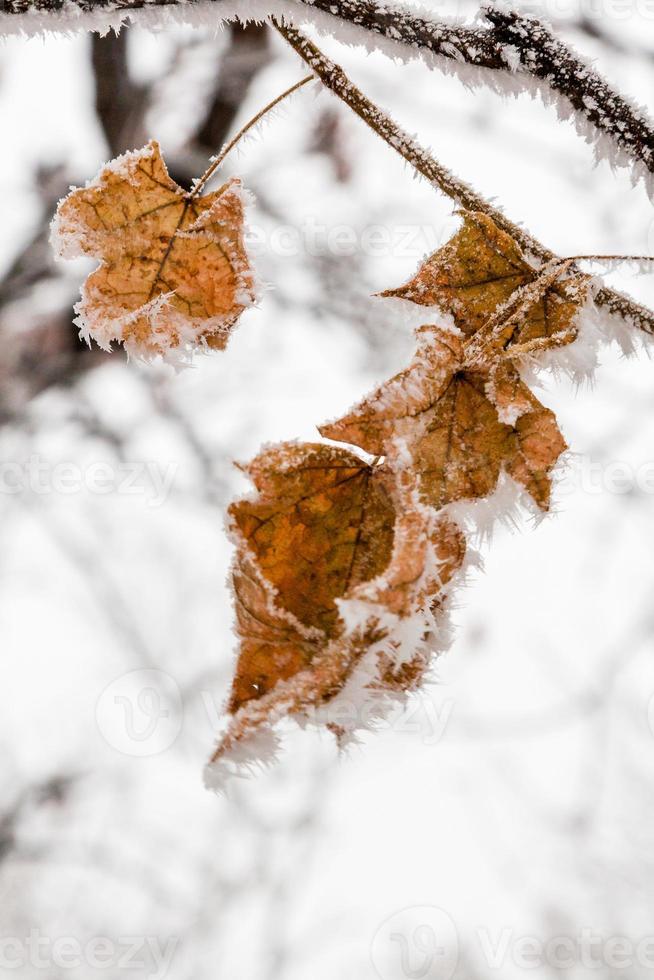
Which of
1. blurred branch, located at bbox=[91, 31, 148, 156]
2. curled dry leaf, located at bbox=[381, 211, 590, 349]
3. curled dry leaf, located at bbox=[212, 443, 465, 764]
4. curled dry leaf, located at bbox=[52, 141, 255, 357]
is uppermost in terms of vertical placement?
blurred branch, located at bbox=[91, 31, 148, 156]

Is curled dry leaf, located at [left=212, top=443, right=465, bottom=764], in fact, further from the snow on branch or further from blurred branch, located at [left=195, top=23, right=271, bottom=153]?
blurred branch, located at [left=195, top=23, right=271, bottom=153]

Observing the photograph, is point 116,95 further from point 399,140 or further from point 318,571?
point 318,571

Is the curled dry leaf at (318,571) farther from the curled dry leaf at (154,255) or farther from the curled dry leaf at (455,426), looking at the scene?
the curled dry leaf at (154,255)

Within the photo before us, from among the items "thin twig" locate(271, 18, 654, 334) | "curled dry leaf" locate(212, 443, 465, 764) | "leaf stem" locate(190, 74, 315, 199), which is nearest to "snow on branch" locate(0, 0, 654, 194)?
"thin twig" locate(271, 18, 654, 334)

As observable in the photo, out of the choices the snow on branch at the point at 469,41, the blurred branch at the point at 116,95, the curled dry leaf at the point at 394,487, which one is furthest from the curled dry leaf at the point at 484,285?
the blurred branch at the point at 116,95

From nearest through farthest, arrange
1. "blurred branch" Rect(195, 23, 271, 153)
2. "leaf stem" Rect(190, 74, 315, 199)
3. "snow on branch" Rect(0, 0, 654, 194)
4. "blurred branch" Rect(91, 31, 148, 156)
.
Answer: "snow on branch" Rect(0, 0, 654, 194) < "leaf stem" Rect(190, 74, 315, 199) < "blurred branch" Rect(91, 31, 148, 156) < "blurred branch" Rect(195, 23, 271, 153)

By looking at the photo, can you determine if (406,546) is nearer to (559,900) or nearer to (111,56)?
(111,56)
